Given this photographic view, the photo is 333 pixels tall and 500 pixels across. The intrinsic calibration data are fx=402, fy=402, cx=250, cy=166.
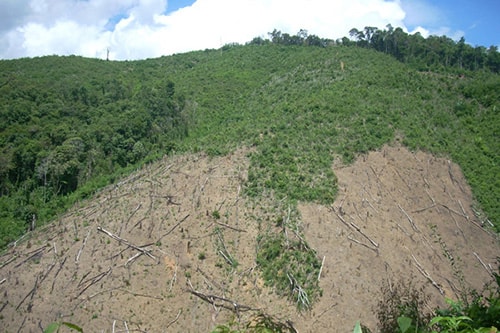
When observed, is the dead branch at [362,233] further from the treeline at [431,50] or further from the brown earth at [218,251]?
the treeline at [431,50]

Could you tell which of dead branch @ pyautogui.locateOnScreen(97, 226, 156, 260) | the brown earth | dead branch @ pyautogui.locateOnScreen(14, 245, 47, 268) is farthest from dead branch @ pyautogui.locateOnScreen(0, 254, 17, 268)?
dead branch @ pyautogui.locateOnScreen(97, 226, 156, 260)

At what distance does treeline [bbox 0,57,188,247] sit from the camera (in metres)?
24.6

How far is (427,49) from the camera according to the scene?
4097 centimetres

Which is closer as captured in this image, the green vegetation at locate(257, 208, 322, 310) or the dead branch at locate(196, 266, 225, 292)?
the green vegetation at locate(257, 208, 322, 310)

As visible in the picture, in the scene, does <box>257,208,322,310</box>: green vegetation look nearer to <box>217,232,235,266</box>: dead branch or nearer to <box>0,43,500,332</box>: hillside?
<box>0,43,500,332</box>: hillside

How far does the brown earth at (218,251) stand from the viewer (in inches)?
498

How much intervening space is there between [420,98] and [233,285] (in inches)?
756

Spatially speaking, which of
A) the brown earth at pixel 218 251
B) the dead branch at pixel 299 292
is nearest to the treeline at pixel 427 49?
the brown earth at pixel 218 251

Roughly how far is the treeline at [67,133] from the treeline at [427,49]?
2286cm

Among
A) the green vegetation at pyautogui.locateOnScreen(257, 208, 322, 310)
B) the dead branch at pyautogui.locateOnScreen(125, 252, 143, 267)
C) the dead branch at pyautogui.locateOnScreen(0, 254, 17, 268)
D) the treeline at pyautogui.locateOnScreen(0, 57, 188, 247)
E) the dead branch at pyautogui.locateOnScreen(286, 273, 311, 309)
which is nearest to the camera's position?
the dead branch at pyautogui.locateOnScreen(286, 273, 311, 309)

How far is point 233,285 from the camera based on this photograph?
13250 millimetres

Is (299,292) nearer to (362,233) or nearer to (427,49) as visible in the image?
(362,233)

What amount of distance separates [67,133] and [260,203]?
18164 mm

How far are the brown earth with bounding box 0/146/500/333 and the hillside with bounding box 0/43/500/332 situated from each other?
54mm
